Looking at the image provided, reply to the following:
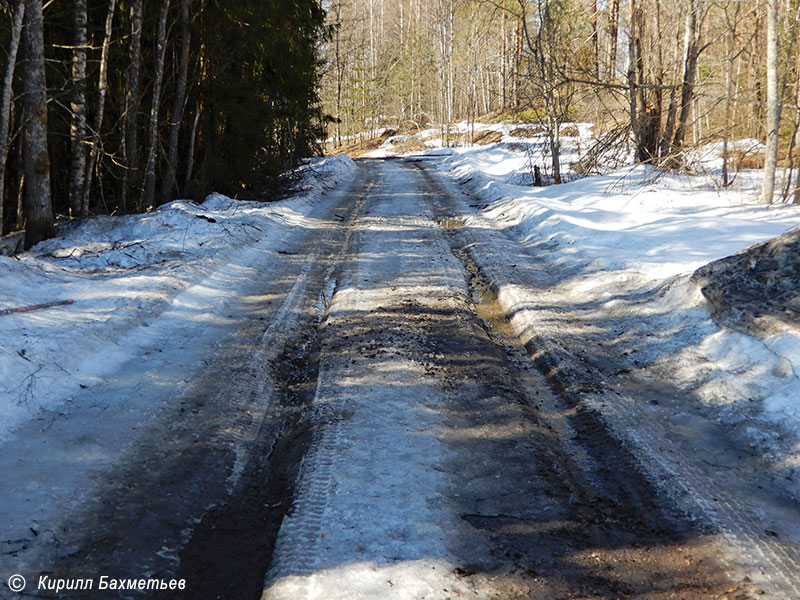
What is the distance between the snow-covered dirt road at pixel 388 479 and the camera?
9.46 ft

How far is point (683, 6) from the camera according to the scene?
17828 millimetres

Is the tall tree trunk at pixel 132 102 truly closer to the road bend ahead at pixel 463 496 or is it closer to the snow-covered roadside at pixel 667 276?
the snow-covered roadside at pixel 667 276

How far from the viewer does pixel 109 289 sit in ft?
22.5

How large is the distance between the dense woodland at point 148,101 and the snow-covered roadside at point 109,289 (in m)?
1.43

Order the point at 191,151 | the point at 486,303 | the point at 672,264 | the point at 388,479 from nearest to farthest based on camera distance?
1. the point at 388,479
2. the point at 486,303
3. the point at 672,264
4. the point at 191,151

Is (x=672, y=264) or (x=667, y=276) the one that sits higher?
(x=672, y=264)

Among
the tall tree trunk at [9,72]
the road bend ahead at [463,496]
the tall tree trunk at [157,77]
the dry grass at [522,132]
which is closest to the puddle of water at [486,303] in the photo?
the road bend ahead at [463,496]

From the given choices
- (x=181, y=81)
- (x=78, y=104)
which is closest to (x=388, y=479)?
(x=78, y=104)

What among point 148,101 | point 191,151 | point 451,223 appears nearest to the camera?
point 451,223

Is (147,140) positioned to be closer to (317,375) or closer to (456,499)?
(317,375)

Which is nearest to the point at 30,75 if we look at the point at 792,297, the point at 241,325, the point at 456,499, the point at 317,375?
the point at 241,325

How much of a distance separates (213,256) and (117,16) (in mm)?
7671

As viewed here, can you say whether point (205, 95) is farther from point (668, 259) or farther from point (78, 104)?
point (668, 259)

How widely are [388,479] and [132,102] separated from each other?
37.4 feet
